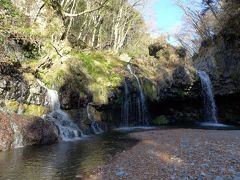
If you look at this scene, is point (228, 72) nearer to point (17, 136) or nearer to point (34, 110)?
point (34, 110)

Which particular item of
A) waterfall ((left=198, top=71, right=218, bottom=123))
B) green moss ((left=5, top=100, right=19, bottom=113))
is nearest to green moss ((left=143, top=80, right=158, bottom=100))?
Answer: waterfall ((left=198, top=71, right=218, bottom=123))

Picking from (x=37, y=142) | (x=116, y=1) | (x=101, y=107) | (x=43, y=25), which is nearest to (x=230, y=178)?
(x=37, y=142)

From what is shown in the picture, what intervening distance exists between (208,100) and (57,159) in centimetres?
2054

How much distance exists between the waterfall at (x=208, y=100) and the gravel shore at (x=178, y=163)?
16.6 metres

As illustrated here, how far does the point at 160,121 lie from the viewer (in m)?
28.2

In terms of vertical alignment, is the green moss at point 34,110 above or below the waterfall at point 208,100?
below

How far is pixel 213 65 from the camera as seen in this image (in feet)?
102

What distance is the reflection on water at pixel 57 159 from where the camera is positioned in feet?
31.5

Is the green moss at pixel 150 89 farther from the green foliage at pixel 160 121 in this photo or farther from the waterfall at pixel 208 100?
the waterfall at pixel 208 100

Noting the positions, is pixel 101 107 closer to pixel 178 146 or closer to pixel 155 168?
pixel 178 146

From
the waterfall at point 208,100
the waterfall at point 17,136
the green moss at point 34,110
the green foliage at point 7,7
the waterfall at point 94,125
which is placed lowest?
the waterfall at point 17,136

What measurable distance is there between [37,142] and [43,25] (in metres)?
12.5

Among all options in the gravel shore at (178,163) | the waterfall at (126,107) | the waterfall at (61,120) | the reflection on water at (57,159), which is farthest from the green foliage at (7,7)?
the gravel shore at (178,163)

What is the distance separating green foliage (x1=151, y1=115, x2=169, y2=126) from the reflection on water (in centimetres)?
1203
